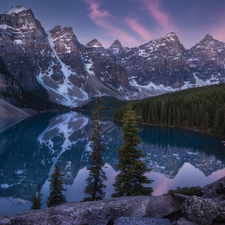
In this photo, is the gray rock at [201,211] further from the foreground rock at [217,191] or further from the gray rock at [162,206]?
the foreground rock at [217,191]

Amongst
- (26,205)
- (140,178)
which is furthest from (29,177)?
(140,178)

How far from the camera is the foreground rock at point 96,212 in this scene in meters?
4.70

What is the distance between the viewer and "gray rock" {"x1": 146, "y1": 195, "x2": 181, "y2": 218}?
215 inches

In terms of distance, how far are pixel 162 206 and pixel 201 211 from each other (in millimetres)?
1552

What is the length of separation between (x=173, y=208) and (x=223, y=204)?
1.45 m

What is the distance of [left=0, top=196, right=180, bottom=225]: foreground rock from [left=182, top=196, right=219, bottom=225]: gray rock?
1.20 meters

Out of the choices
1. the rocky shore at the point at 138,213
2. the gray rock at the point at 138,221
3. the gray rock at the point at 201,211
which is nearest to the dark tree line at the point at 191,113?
the rocky shore at the point at 138,213

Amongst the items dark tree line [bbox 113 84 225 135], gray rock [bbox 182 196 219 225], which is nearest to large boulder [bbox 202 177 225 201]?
gray rock [bbox 182 196 219 225]

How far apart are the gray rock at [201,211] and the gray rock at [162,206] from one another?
41.0 inches

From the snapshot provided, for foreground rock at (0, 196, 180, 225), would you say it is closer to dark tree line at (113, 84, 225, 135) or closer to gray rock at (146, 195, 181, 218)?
gray rock at (146, 195, 181, 218)

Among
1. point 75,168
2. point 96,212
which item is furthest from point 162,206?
point 75,168

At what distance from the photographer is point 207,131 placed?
53.8 metres

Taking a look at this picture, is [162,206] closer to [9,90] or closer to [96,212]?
[96,212]

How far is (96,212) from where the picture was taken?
5270mm
